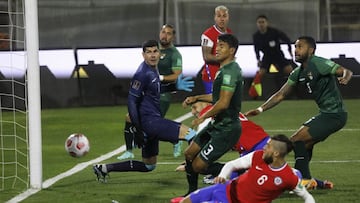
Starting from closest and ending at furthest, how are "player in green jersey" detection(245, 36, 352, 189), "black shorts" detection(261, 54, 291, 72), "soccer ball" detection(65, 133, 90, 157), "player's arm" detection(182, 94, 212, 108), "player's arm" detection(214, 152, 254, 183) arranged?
"player's arm" detection(214, 152, 254, 183)
"player's arm" detection(182, 94, 212, 108)
"player in green jersey" detection(245, 36, 352, 189)
"soccer ball" detection(65, 133, 90, 157)
"black shorts" detection(261, 54, 291, 72)

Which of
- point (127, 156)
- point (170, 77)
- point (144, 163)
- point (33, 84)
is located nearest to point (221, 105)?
point (144, 163)

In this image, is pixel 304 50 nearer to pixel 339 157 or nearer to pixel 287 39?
pixel 339 157

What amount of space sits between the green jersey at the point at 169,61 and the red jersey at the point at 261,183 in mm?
6379

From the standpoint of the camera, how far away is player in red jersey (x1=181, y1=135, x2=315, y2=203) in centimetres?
936

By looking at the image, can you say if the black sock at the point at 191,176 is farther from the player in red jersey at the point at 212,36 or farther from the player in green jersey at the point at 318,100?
the player in red jersey at the point at 212,36

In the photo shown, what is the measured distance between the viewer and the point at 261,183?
9.38 metres

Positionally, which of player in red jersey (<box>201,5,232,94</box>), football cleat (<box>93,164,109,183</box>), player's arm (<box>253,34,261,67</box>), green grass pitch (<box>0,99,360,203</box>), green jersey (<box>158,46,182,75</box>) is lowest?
green grass pitch (<box>0,99,360,203</box>)

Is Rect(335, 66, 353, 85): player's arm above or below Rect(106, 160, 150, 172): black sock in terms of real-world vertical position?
above

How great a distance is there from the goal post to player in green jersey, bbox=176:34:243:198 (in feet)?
7.43

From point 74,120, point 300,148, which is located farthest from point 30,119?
point 74,120

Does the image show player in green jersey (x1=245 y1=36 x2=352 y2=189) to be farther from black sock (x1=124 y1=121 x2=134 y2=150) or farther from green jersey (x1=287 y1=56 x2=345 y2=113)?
black sock (x1=124 y1=121 x2=134 y2=150)

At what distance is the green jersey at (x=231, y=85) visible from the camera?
10609mm

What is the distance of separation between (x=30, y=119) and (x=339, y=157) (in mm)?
5577

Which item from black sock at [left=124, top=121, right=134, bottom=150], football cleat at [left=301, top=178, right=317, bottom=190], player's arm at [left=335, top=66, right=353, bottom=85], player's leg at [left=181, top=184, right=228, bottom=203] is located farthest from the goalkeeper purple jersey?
player's leg at [left=181, top=184, right=228, bottom=203]
